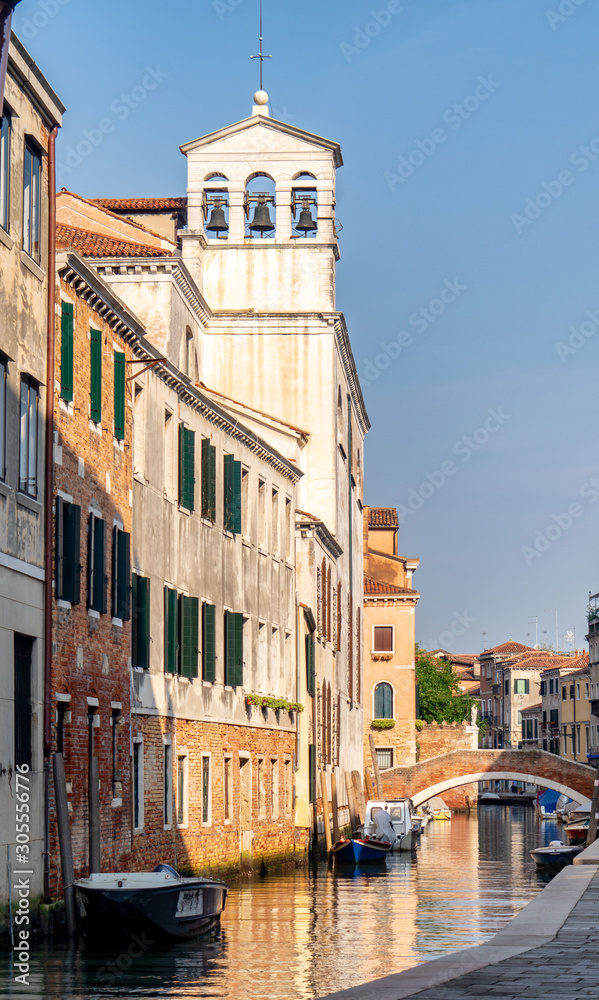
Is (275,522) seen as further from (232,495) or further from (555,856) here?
(555,856)

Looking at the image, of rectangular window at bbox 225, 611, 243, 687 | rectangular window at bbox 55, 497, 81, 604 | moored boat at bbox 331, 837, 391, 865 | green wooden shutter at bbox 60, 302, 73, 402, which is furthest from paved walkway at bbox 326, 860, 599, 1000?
moored boat at bbox 331, 837, 391, 865

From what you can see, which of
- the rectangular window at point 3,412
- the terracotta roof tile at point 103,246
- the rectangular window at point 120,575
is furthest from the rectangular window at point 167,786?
the terracotta roof tile at point 103,246

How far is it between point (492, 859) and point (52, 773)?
23623 mm

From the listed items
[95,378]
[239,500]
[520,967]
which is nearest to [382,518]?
[239,500]

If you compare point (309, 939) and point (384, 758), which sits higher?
point (309, 939)

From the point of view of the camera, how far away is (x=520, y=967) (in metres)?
9.00

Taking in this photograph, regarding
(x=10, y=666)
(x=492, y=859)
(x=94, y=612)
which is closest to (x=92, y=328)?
(x=94, y=612)

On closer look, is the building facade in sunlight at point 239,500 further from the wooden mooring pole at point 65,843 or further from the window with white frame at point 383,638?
the window with white frame at point 383,638

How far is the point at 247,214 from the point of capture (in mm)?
37594

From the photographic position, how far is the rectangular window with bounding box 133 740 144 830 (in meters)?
20.2

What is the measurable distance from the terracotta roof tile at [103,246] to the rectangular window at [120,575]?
11468 mm

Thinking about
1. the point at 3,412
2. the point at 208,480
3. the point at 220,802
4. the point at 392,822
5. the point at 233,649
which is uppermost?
the point at 208,480

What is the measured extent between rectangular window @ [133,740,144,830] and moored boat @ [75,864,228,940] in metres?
3.77

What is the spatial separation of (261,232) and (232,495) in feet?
42.9
